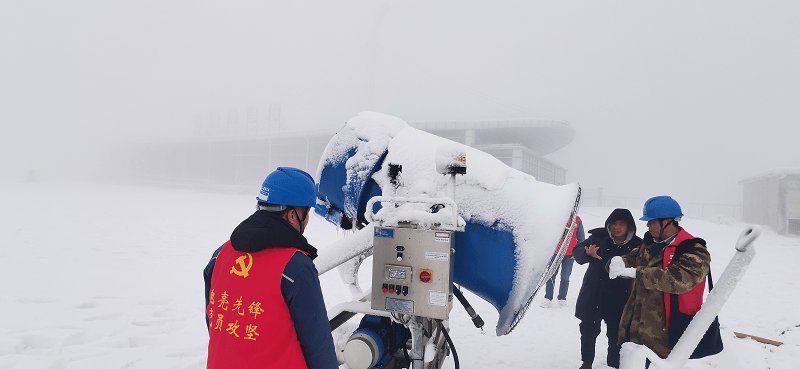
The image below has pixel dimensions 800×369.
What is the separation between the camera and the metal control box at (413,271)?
2160 millimetres

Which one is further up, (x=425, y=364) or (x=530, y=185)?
(x=530, y=185)

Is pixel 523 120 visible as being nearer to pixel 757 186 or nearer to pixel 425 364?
pixel 757 186

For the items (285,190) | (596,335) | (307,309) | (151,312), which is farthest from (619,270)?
(151,312)

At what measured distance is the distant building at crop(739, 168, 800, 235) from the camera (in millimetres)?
18344

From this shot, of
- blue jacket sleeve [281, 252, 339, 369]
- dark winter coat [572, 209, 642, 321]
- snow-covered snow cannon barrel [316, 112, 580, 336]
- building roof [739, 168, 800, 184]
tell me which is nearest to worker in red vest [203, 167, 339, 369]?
blue jacket sleeve [281, 252, 339, 369]

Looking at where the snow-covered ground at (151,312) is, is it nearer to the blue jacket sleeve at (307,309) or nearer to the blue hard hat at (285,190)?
the blue hard hat at (285,190)

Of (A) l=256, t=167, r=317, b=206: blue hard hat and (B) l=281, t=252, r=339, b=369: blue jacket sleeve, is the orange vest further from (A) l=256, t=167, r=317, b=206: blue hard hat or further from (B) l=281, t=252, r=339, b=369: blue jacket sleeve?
(A) l=256, t=167, r=317, b=206: blue hard hat

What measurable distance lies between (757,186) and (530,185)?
97.1 feet

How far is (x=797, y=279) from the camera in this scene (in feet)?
28.4

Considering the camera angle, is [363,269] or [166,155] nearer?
[363,269]

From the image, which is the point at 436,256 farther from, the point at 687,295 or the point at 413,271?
the point at 687,295

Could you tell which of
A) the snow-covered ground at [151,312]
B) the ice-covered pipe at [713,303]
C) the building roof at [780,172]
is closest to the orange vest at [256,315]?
the snow-covered ground at [151,312]

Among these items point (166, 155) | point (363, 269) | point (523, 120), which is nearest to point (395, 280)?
point (363, 269)

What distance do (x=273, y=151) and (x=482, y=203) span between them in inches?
1228
